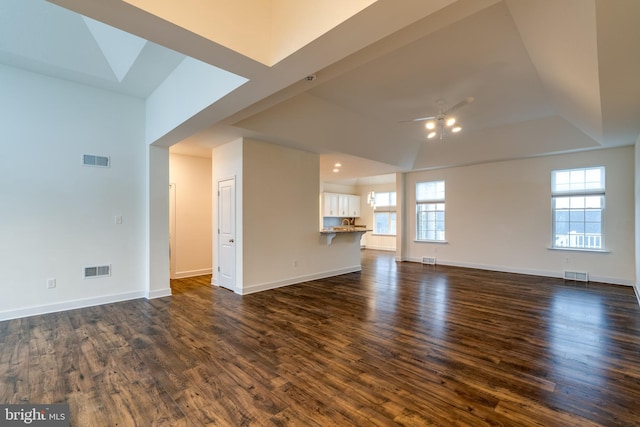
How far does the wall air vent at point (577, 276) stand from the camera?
19.8ft

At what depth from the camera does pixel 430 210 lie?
8.46m

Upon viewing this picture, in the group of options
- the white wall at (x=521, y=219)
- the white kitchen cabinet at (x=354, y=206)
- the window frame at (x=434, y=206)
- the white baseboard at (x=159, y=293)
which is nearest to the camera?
the white baseboard at (x=159, y=293)

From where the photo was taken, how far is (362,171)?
8.31 meters

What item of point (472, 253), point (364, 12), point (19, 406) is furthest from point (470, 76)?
point (19, 406)

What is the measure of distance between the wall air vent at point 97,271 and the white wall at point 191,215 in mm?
1713

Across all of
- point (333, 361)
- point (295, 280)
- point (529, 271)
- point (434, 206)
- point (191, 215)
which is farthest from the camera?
point (434, 206)

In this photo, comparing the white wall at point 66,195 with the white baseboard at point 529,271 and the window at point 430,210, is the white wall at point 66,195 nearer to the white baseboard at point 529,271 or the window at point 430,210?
the window at point 430,210

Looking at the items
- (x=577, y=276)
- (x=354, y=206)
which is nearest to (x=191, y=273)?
(x=354, y=206)

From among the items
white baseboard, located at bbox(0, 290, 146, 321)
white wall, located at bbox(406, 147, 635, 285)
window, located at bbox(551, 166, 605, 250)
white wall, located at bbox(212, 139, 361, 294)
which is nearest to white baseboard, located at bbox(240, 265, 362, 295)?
white wall, located at bbox(212, 139, 361, 294)

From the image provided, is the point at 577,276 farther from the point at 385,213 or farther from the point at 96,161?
the point at 96,161

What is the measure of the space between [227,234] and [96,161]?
2307 mm

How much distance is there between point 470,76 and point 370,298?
3.69 metres

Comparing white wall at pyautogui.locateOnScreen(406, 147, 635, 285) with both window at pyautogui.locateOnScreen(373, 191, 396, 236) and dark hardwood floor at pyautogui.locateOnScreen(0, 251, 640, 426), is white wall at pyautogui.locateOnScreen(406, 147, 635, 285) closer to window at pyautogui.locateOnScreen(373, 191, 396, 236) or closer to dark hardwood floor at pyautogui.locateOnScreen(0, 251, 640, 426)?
dark hardwood floor at pyautogui.locateOnScreen(0, 251, 640, 426)

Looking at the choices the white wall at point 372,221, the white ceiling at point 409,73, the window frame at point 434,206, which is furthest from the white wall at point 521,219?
the white wall at point 372,221
